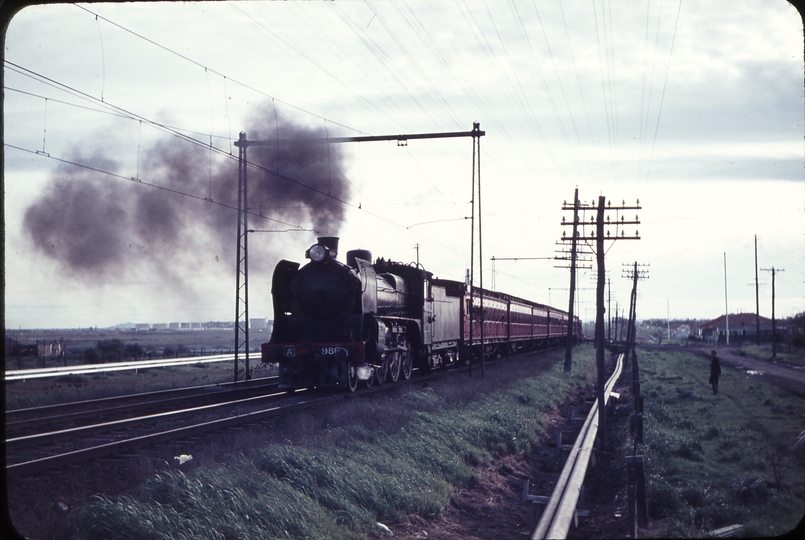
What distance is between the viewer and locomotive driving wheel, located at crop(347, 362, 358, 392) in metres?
18.5

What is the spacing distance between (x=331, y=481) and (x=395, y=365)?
13.5 metres

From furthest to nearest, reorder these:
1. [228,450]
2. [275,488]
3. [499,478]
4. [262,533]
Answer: [499,478]
[228,450]
[275,488]
[262,533]

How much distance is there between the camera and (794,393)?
90.5 ft

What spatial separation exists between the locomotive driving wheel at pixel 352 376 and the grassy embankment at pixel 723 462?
24.2 ft

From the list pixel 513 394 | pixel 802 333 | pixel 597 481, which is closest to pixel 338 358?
pixel 513 394

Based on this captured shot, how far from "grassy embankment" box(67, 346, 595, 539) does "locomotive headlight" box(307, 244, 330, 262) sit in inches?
188

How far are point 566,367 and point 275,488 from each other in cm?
2899

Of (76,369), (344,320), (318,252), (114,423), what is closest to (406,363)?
(344,320)

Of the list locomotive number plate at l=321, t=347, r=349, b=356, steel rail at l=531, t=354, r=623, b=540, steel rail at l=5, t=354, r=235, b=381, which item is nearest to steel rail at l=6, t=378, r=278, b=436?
locomotive number plate at l=321, t=347, r=349, b=356

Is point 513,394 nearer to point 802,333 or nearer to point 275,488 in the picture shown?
point 275,488

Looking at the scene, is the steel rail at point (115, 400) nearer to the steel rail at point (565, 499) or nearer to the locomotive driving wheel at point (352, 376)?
Answer: the locomotive driving wheel at point (352, 376)

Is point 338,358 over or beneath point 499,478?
over

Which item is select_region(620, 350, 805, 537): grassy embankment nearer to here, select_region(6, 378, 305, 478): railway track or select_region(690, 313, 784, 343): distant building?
select_region(6, 378, 305, 478): railway track

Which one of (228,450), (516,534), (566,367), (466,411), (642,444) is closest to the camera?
(516,534)
